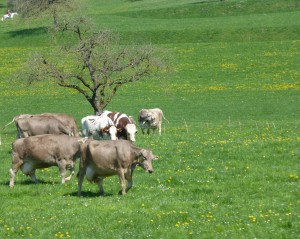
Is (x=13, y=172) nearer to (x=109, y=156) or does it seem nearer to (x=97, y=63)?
(x=109, y=156)

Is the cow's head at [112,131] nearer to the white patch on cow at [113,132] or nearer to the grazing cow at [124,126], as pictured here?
the white patch on cow at [113,132]

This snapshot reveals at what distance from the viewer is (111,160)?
2039 cm

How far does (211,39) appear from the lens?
3204 inches

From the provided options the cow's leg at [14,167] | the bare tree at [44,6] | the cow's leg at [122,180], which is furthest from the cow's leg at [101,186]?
the bare tree at [44,6]

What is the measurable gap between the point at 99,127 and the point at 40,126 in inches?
108

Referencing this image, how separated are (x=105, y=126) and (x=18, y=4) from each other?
174 feet

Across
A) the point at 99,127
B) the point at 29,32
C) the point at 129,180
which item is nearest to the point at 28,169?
the point at 129,180

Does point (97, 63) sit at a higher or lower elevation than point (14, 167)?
higher

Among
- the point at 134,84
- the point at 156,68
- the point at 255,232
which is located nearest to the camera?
the point at 255,232

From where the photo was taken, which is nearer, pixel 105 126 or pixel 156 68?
pixel 105 126

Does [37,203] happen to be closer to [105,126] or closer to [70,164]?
[70,164]

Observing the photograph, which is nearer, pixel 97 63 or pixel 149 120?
pixel 149 120

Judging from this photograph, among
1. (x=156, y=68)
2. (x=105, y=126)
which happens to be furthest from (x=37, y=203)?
(x=156, y=68)

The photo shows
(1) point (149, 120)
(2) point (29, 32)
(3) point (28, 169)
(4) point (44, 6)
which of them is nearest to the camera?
(3) point (28, 169)
